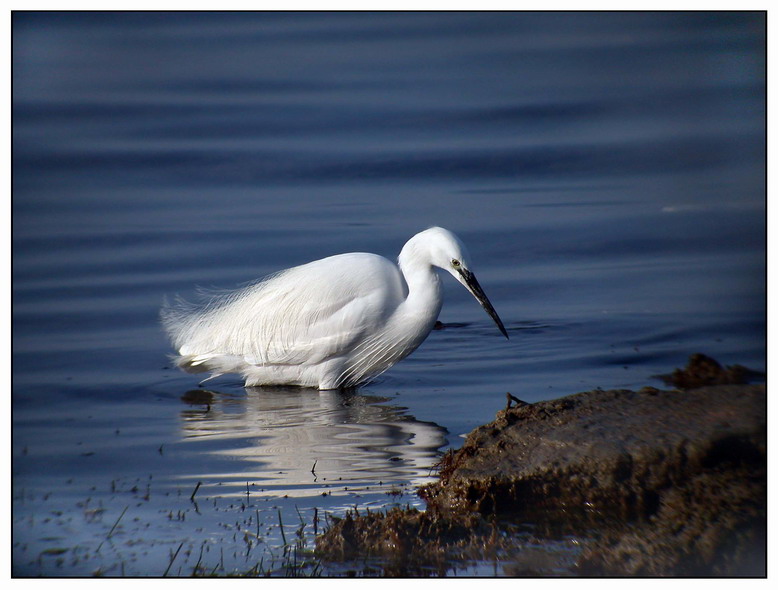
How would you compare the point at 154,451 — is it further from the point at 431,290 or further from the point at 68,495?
the point at 431,290

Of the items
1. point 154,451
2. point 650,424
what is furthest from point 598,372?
point 154,451

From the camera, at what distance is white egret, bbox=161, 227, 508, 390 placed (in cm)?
366

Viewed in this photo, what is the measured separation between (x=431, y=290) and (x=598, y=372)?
735 mm

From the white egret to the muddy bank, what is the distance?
1.53 metres

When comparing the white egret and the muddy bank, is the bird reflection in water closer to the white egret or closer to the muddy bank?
the white egret

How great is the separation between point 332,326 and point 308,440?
2.80 ft

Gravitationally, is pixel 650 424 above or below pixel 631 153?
below

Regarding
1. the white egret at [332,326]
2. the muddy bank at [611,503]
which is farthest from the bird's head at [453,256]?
the muddy bank at [611,503]

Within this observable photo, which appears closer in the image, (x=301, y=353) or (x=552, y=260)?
(x=301, y=353)

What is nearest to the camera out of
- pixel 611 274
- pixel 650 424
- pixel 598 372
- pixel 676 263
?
pixel 650 424

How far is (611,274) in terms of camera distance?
4.63 metres

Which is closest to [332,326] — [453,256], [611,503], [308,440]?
[453,256]

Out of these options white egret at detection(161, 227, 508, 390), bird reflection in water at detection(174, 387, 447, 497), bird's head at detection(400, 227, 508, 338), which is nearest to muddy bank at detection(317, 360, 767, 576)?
bird reflection in water at detection(174, 387, 447, 497)

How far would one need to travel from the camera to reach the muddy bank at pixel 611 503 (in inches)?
74.2
